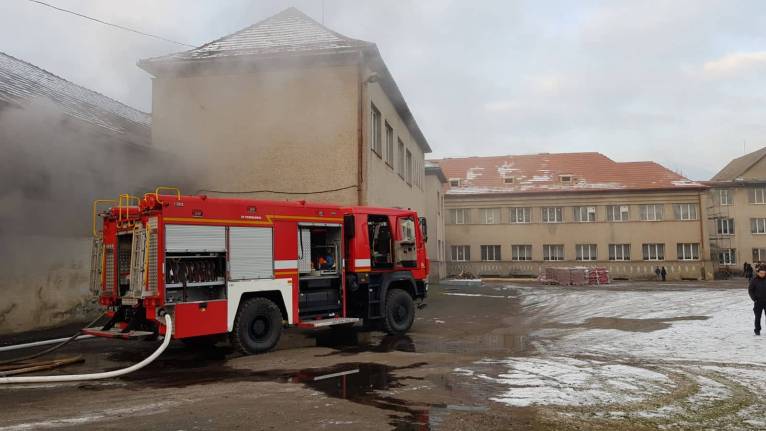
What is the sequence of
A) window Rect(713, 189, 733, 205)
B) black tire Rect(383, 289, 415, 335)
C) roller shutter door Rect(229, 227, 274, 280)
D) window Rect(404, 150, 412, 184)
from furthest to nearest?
window Rect(713, 189, 733, 205)
window Rect(404, 150, 412, 184)
black tire Rect(383, 289, 415, 335)
roller shutter door Rect(229, 227, 274, 280)

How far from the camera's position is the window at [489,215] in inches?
1720

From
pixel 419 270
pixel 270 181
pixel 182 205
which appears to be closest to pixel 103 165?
pixel 270 181

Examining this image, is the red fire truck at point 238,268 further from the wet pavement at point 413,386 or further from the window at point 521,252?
the window at point 521,252

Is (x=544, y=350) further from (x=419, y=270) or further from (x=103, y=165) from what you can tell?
(x=103, y=165)

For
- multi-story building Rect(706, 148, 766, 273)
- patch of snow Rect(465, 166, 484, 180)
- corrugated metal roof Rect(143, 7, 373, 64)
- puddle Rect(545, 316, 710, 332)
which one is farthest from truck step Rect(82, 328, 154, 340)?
multi-story building Rect(706, 148, 766, 273)

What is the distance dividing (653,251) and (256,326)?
126 ft

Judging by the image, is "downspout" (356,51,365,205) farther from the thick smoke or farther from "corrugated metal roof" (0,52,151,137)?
"corrugated metal roof" (0,52,151,137)

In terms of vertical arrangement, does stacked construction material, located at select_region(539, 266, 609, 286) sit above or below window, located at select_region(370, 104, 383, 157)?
below

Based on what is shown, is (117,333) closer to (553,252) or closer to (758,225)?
(553,252)

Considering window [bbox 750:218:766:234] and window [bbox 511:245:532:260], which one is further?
window [bbox 750:218:766:234]

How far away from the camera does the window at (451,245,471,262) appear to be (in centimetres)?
4412

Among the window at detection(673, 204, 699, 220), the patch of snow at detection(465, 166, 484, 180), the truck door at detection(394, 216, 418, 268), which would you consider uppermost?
the patch of snow at detection(465, 166, 484, 180)

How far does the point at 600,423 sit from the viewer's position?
191 inches

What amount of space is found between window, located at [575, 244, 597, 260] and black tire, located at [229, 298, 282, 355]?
1440 inches
